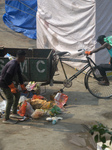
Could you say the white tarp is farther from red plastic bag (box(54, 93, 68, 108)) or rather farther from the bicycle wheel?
red plastic bag (box(54, 93, 68, 108))

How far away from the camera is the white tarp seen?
319 inches

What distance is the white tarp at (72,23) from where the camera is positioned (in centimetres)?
809

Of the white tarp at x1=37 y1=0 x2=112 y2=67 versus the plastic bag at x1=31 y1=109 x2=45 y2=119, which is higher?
the white tarp at x1=37 y1=0 x2=112 y2=67

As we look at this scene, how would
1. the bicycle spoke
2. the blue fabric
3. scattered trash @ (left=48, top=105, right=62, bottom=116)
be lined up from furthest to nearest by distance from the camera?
1. the blue fabric
2. the bicycle spoke
3. scattered trash @ (left=48, top=105, right=62, bottom=116)

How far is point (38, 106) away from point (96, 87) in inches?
75.5

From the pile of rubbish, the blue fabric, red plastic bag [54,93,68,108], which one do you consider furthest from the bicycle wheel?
the blue fabric

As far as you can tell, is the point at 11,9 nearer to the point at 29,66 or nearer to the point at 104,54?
the point at 104,54

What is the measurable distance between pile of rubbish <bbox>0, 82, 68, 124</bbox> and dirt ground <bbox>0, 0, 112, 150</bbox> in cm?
13

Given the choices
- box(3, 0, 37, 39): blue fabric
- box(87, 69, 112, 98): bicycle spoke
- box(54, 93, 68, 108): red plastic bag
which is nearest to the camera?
box(54, 93, 68, 108): red plastic bag

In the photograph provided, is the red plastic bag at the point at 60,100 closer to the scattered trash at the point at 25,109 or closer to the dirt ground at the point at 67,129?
the dirt ground at the point at 67,129

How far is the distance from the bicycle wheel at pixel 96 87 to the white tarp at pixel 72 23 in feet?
5.31

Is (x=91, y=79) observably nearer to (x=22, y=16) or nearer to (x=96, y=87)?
(x=96, y=87)

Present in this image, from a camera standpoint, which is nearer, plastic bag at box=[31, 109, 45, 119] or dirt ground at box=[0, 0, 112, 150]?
dirt ground at box=[0, 0, 112, 150]

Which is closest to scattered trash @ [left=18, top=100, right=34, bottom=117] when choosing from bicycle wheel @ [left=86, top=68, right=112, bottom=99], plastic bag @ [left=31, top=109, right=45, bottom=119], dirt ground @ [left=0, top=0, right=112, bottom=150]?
plastic bag @ [left=31, top=109, right=45, bottom=119]
